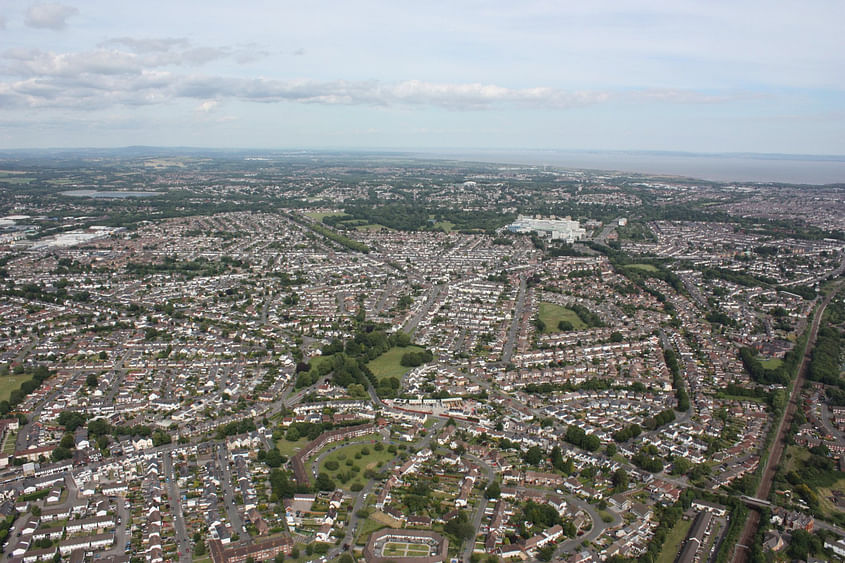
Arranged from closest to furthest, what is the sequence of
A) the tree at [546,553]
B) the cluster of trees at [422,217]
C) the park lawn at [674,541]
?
1. the tree at [546,553]
2. the park lawn at [674,541]
3. the cluster of trees at [422,217]

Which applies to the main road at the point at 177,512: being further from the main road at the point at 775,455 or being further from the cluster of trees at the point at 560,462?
the main road at the point at 775,455

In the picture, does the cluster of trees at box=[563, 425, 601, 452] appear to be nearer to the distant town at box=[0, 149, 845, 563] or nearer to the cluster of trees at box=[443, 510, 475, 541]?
the distant town at box=[0, 149, 845, 563]

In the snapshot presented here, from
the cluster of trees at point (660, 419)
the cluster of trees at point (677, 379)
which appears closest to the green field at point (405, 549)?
the cluster of trees at point (660, 419)

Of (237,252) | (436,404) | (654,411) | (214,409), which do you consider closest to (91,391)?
(214,409)

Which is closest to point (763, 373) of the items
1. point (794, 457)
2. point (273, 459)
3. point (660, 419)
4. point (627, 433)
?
point (794, 457)

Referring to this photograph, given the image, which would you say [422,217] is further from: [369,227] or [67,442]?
[67,442]
